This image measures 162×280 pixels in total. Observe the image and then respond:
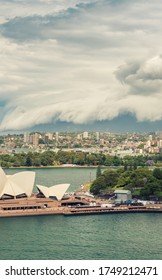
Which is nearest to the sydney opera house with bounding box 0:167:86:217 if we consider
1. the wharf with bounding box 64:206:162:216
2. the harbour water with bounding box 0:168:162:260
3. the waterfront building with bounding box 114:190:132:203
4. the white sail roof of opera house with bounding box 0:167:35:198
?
the white sail roof of opera house with bounding box 0:167:35:198

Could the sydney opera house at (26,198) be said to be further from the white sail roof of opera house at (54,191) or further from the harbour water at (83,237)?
the harbour water at (83,237)

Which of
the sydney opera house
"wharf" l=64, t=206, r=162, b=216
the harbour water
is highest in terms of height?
the sydney opera house

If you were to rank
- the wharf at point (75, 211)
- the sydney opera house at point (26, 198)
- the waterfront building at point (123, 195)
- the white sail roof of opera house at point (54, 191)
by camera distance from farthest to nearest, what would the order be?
the waterfront building at point (123, 195) < the white sail roof of opera house at point (54, 191) < the sydney opera house at point (26, 198) < the wharf at point (75, 211)

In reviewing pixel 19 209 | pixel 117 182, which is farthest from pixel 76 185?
pixel 19 209

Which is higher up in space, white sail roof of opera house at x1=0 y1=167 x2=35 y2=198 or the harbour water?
white sail roof of opera house at x1=0 y1=167 x2=35 y2=198

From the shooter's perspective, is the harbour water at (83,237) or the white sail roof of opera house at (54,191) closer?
the harbour water at (83,237)

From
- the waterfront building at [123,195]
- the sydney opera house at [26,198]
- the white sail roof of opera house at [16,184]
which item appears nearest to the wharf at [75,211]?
the sydney opera house at [26,198]

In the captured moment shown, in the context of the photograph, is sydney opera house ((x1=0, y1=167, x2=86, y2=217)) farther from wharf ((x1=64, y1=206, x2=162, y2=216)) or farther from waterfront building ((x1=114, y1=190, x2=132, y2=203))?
waterfront building ((x1=114, y1=190, x2=132, y2=203))

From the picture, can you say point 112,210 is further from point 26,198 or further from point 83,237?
point 83,237
